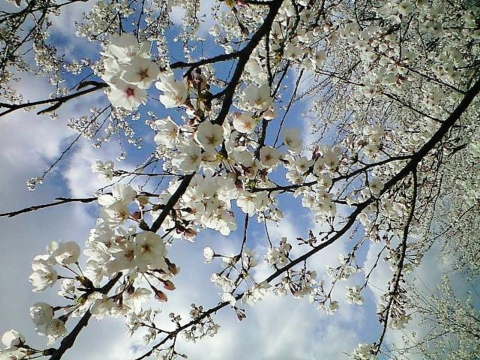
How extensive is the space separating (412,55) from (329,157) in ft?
8.54

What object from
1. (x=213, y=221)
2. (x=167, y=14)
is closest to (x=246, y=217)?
(x=213, y=221)

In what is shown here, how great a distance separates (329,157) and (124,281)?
1.84 m

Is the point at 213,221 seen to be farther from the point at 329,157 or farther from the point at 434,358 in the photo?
the point at 434,358

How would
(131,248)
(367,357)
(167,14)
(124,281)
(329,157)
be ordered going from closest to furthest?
1. (131,248)
2. (124,281)
3. (329,157)
4. (367,357)
5. (167,14)

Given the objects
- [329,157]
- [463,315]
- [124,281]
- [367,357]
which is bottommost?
[124,281]

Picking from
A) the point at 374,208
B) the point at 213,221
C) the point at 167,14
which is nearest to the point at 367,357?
the point at 374,208

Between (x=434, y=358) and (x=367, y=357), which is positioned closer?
(x=367, y=357)

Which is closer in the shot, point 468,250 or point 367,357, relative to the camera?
point 367,357

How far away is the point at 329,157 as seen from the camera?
280 centimetres

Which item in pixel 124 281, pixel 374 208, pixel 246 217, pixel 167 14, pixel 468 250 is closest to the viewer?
pixel 124 281

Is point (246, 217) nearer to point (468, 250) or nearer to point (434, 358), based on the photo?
point (468, 250)

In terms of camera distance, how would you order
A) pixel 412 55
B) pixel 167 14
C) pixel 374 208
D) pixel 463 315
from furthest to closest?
pixel 463 315 → pixel 167 14 → pixel 412 55 → pixel 374 208

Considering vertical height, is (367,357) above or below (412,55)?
below

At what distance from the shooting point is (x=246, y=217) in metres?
2.60
